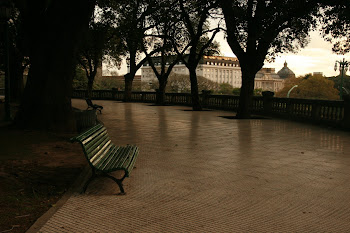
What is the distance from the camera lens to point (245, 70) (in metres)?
17.6

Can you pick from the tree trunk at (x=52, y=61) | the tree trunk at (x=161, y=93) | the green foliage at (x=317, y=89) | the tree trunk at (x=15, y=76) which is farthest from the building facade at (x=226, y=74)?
the tree trunk at (x=52, y=61)

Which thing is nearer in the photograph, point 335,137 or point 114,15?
point 335,137

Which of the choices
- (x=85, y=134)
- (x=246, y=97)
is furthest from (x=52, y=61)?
(x=246, y=97)

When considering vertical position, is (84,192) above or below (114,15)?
A: below

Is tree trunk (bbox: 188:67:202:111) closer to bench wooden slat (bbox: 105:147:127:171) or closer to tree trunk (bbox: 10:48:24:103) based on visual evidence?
tree trunk (bbox: 10:48:24:103)

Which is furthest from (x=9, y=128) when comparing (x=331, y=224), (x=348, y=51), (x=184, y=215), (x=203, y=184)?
(x=348, y=51)

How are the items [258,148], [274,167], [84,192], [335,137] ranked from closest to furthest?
[84,192] → [274,167] → [258,148] → [335,137]

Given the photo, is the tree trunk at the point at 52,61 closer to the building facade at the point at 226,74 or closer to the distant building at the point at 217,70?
the distant building at the point at 217,70

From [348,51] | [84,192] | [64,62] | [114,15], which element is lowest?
[84,192]

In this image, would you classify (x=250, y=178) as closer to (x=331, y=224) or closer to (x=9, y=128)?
(x=331, y=224)

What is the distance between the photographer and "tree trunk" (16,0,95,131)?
10.4 m

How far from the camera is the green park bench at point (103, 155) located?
183 inches

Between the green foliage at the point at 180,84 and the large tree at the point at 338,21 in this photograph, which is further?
the green foliage at the point at 180,84

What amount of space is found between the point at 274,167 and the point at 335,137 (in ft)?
19.0
